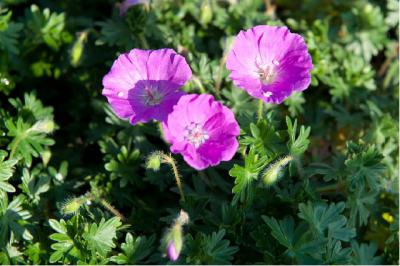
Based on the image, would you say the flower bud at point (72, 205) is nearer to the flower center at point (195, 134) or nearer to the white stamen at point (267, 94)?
the flower center at point (195, 134)

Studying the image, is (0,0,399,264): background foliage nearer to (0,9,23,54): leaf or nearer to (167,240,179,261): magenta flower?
(0,9,23,54): leaf

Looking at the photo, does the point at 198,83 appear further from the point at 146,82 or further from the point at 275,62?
the point at 275,62

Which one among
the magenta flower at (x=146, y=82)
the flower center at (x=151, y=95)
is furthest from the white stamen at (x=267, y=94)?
the flower center at (x=151, y=95)

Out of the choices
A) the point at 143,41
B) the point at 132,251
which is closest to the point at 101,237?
the point at 132,251

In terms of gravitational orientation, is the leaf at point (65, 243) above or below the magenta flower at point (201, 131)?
below

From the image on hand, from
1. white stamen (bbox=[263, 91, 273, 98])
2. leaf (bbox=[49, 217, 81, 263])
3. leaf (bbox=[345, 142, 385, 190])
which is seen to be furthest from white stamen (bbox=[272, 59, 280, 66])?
leaf (bbox=[49, 217, 81, 263])

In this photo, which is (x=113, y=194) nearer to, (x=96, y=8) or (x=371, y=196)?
(x=371, y=196)
